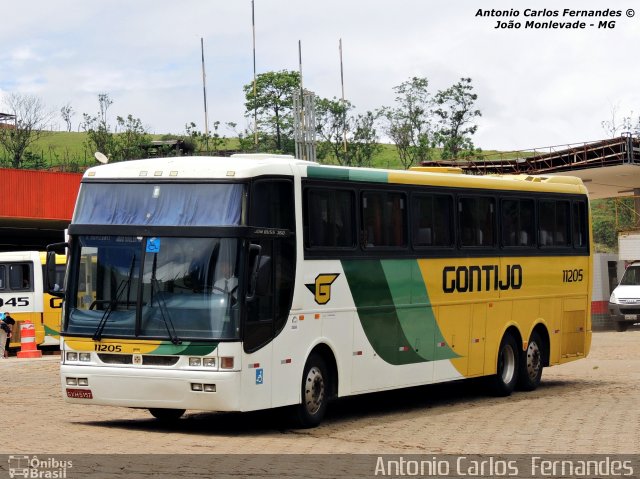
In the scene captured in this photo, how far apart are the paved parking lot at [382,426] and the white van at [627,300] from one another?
22522 mm

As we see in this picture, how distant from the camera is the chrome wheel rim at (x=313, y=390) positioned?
15312 millimetres

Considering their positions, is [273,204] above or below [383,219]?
above

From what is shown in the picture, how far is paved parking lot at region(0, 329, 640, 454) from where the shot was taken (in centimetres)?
1328

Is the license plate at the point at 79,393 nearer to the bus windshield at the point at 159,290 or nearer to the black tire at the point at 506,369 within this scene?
the bus windshield at the point at 159,290

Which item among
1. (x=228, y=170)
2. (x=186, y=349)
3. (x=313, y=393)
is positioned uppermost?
(x=228, y=170)

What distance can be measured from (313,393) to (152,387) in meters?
2.22

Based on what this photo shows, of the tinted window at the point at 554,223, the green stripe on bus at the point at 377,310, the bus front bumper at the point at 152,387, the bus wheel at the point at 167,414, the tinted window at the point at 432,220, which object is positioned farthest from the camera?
the tinted window at the point at 554,223

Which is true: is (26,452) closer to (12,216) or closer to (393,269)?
(393,269)

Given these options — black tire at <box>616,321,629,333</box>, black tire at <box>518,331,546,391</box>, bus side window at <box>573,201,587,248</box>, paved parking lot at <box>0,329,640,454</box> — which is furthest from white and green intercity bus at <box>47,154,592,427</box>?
black tire at <box>616,321,629,333</box>

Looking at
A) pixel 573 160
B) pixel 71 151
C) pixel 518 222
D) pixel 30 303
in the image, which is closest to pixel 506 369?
pixel 518 222

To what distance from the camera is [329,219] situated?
16.0m

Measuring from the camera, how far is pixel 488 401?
65.1 feet

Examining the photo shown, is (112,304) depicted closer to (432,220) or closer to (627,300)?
(432,220)

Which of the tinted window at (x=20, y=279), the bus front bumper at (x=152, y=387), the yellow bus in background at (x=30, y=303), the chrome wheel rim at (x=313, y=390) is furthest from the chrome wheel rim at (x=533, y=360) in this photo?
the tinted window at (x=20, y=279)
